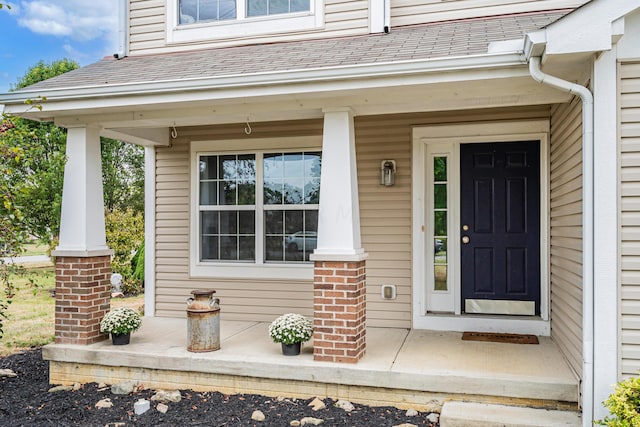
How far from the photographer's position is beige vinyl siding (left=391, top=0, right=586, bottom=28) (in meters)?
5.47

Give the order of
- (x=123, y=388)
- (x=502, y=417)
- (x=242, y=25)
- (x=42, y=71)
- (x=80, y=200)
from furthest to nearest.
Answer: (x=42, y=71) → (x=242, y=25) → (x=80, y=200) → (x=123, y=388) → (x=502, y=417)

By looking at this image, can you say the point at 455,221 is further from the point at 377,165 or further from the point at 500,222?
the point at 377,165

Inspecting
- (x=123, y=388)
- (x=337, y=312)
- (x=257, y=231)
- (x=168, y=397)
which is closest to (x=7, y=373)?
(x=123, y=388)

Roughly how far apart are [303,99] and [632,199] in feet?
8.38

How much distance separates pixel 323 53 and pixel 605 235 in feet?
9.44

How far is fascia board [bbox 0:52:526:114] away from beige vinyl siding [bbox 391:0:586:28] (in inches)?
85.5

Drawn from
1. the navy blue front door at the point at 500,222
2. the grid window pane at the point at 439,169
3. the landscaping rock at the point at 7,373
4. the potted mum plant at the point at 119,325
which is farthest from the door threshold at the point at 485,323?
the landscaping rock at the point at 7,373

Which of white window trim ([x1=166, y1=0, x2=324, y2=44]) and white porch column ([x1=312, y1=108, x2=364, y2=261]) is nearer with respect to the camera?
white porch column ([x1=312, y1=108, x2=364, y2=261])

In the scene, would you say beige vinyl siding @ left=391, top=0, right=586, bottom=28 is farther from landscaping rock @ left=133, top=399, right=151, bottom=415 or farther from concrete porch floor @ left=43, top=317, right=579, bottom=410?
landscaping rock @ left=133, top=399, right=151, bottom=415

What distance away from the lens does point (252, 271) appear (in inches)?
246

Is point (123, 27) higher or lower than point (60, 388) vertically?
higher

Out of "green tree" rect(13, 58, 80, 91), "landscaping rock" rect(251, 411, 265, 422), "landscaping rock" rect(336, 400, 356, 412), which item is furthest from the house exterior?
"green tree" rect(13, 58, 80, 91)

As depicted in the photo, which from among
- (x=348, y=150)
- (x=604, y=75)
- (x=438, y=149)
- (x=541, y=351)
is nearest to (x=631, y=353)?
(x=541, y=351)

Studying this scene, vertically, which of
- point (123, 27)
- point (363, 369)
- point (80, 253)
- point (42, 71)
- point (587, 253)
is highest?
point (42, 71)
